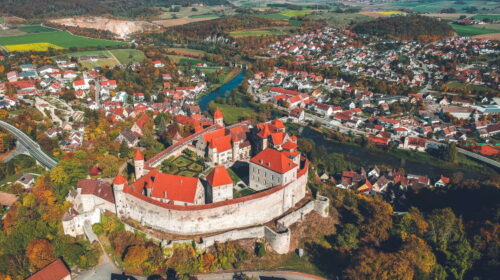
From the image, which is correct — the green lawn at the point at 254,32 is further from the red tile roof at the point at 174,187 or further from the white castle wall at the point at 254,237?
the white castle wall at the point at 254,237

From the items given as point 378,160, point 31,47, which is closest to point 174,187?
point 378,160

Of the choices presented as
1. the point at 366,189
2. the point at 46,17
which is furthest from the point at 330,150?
the point at 46,17

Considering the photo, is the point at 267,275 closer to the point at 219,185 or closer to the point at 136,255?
the point at 219,185

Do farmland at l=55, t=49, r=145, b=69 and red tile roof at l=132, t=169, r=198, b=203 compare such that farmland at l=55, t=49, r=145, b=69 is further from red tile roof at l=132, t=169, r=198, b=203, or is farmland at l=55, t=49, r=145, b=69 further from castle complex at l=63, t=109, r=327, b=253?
red tile roof at l=132, t=169, r=198, b=203

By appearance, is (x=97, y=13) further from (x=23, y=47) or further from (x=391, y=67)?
(x=391, y=67)

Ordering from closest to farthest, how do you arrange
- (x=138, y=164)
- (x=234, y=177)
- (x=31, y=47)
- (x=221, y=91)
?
(x=138, y=164) → (x=234, y=177) → (x=221, y=91) → (x=31, y=47)

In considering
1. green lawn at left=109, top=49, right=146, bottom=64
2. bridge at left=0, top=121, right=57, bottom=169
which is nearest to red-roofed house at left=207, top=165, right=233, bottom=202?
bridge at left=0, top=121, right=57, bottom=169

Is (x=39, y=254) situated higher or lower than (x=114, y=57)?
lower
